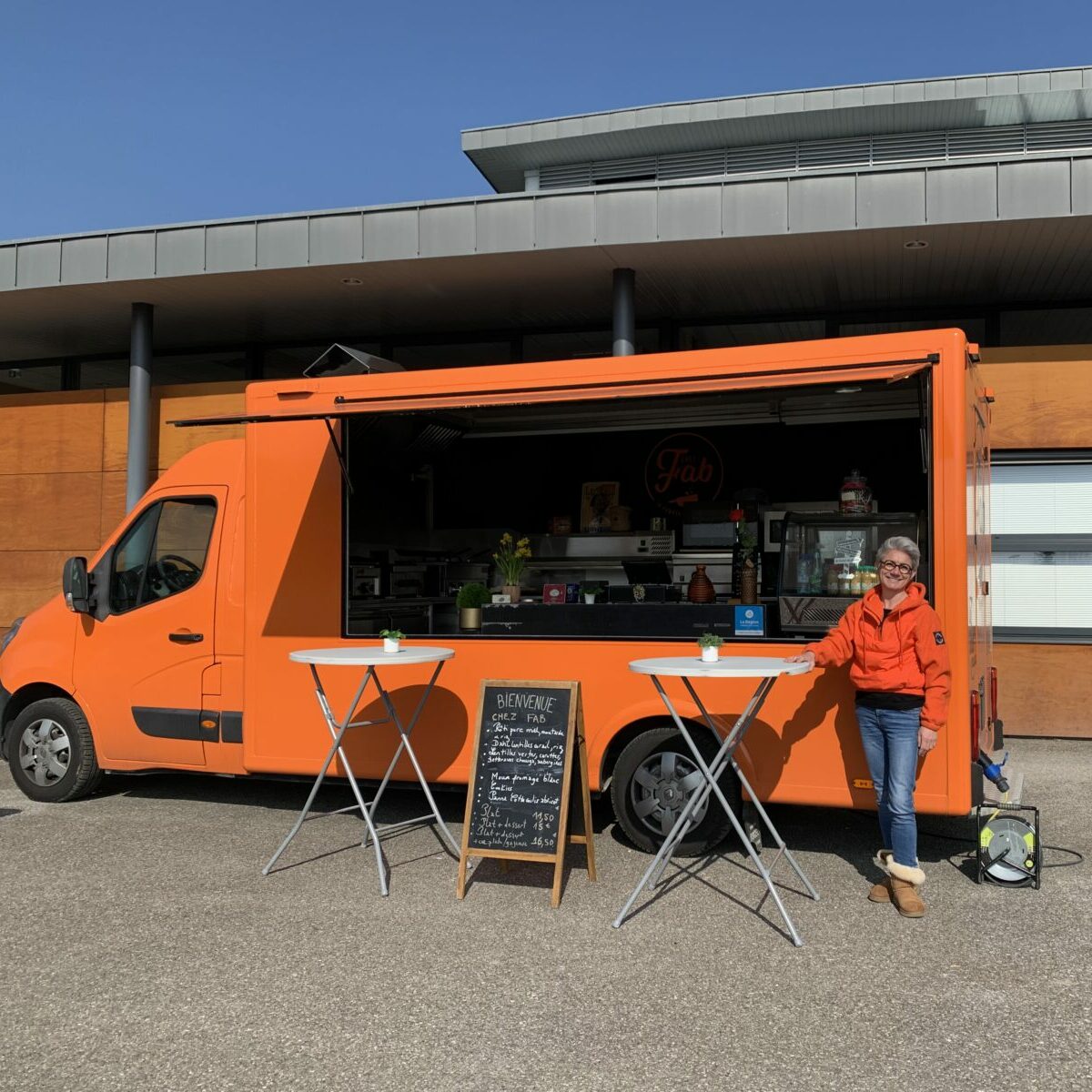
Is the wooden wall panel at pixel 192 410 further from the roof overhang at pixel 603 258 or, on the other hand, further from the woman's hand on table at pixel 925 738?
the woman's hand on table at pixel 925 738

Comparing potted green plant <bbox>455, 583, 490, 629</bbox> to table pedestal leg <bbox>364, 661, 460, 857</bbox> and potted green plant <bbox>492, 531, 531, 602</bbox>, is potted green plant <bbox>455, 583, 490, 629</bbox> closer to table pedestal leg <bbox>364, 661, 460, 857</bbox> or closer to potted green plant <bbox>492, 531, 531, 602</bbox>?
table pedestal leg <bbox>364, 661, 460, 857</bbox>

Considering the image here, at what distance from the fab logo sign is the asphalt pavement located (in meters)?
3.99

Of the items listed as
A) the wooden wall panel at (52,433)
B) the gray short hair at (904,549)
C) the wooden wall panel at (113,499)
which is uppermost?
the wooden wall panel at (52,433)

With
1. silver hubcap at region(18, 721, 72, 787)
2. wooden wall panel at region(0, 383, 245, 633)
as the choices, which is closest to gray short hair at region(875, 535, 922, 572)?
silver hubcap at region(18, 721, 72, 787)

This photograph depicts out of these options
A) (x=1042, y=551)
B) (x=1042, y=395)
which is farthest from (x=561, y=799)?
(x=1042, y=395)

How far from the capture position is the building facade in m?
8.07

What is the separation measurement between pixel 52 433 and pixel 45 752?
512 centimetres

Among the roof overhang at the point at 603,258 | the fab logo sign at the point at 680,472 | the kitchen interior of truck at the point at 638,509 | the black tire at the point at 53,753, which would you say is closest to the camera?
the kitchen interior of truck at the point at 638,509

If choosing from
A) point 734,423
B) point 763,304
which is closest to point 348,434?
point 734,423

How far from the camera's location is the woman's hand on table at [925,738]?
4.25 metres

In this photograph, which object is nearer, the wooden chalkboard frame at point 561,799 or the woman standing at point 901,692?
the woman standing at point 901,692

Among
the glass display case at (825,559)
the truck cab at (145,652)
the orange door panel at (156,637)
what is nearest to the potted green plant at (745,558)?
the glass display case at (825,559)

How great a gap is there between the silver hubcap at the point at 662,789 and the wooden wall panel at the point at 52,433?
7.50 meters

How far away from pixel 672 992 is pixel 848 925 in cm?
101
